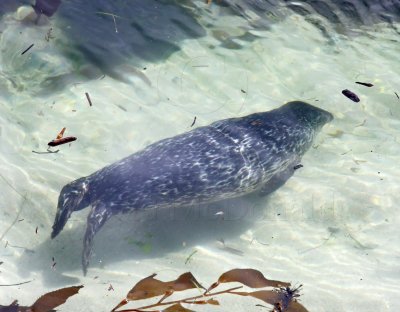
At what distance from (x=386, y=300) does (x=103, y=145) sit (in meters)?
3.61

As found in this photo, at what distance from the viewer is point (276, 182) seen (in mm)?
5688

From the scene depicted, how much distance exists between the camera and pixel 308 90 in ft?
24.3

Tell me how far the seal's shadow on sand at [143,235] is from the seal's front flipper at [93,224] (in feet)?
0.53

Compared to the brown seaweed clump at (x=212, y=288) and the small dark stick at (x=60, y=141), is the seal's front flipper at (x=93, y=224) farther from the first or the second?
the brown seaweed clump at (x=212, y=288)

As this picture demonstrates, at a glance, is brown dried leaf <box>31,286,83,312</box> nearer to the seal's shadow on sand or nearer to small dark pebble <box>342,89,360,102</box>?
the seal's shadow on sand

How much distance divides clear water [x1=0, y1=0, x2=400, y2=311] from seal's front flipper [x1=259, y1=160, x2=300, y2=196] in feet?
0.32

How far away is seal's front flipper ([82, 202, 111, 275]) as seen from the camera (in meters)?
4.18

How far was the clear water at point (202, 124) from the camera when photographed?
4.36m

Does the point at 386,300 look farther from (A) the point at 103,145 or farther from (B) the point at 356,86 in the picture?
(B) the point at 356,86

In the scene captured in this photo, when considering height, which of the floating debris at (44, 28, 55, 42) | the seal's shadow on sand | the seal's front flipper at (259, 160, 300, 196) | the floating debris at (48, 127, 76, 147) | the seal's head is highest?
the floating debris at (44, 28, 55, 42)

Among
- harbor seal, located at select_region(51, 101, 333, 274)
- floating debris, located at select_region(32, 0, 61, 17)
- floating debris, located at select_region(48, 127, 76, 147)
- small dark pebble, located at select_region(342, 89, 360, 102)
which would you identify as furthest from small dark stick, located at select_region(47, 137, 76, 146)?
small dark pebble, located at select_region(342, 89, 360, 102)

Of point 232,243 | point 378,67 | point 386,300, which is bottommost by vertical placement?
point 232,243

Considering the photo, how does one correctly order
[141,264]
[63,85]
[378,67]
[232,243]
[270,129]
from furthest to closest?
1. [378,67]
2. [63,85]
3. [270,129]
4. [232,243]
5. [141,264]

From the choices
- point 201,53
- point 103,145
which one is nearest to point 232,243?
point 103,145
